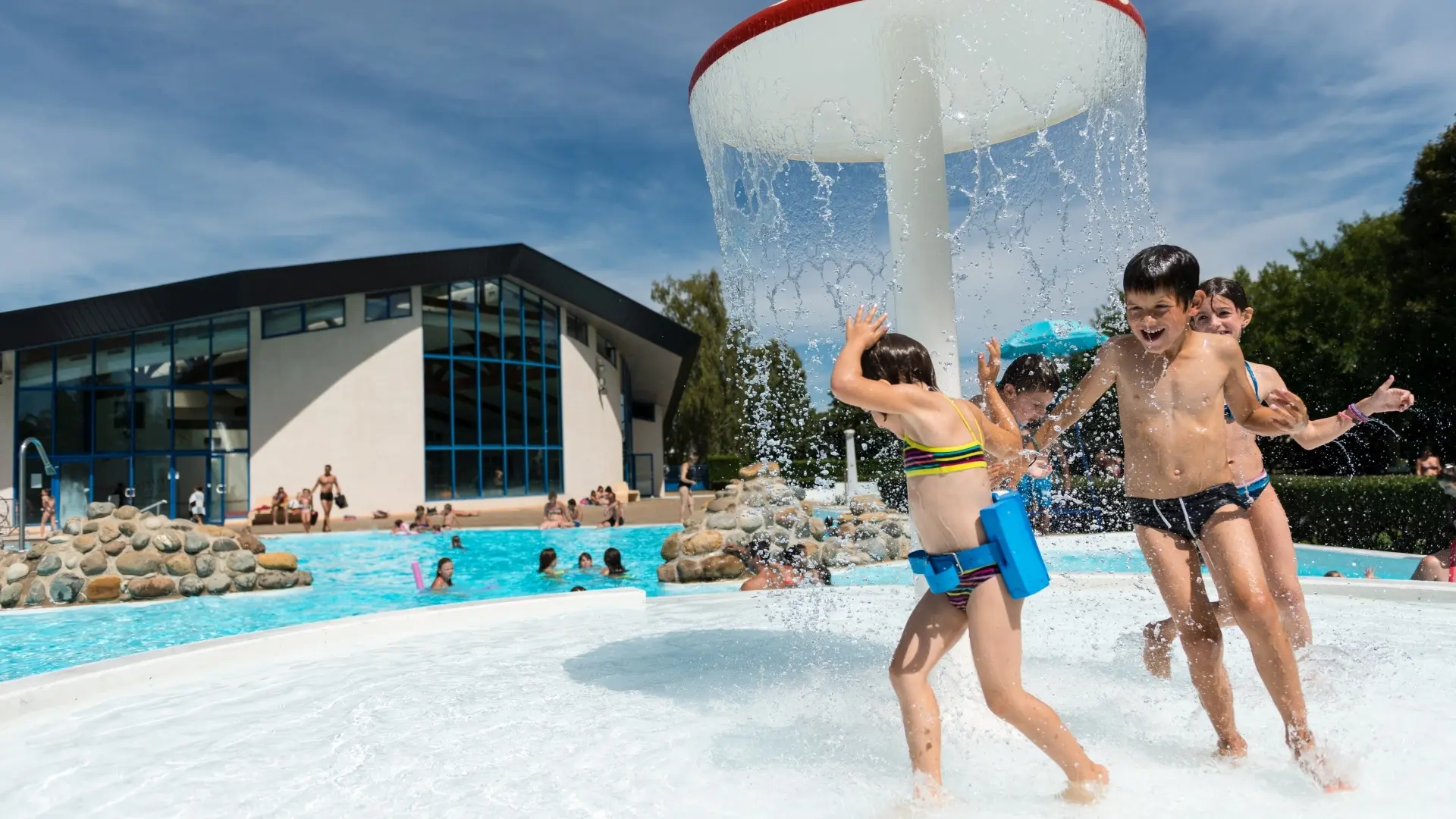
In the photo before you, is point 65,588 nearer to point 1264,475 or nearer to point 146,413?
point 1264,475

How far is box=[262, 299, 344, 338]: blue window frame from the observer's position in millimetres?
22859

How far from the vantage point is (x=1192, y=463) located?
2838 millimetres

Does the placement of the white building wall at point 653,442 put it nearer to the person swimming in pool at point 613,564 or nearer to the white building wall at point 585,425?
the white building wall at point 585,425

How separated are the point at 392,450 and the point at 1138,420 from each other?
22958 millimetres

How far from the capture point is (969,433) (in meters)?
2.68

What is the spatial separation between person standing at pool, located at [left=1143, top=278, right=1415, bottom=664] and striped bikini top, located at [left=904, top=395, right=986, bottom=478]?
110cm

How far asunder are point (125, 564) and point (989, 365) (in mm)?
Result: 10827

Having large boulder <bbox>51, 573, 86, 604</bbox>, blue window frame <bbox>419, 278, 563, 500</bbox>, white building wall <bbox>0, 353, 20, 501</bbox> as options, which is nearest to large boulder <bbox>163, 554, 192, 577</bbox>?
large boulder <bbox>51, 573, 86, 604</bbox>

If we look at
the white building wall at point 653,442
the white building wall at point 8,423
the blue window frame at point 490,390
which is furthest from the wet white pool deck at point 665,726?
the white building wall at point 653,442

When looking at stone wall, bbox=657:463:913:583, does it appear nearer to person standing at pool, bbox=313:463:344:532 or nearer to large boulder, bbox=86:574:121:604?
large boulder, bbox=86:574:121:604

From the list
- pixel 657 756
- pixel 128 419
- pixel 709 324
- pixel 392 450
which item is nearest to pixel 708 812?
pixel 657 756

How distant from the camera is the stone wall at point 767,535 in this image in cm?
1116

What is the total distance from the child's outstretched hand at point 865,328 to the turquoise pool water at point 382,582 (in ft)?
15.2

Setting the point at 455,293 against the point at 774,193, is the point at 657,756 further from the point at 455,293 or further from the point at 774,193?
the point at 455,293
